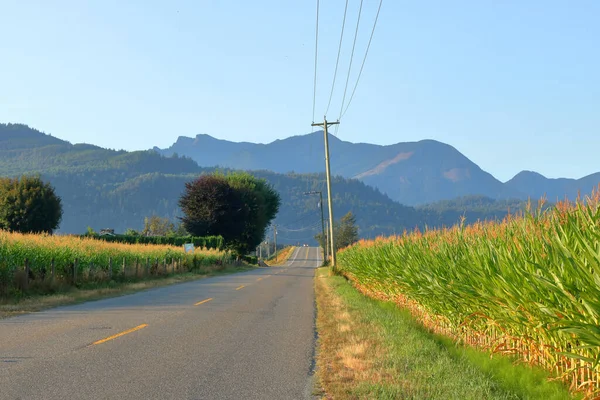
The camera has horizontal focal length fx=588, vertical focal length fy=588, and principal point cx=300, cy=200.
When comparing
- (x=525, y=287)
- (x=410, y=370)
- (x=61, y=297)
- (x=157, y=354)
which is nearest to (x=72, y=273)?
(x=61, y=297)

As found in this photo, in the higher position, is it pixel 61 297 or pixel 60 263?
pixel 60 263

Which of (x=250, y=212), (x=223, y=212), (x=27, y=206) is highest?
(x=27, y=206)

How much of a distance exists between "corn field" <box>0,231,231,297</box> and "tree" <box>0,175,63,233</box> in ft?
91.3

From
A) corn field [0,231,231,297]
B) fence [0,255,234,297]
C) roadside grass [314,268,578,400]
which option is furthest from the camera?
corn field [0,231,231,297]

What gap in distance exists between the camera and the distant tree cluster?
7175 centimetres

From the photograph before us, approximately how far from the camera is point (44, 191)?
60875 millimetres

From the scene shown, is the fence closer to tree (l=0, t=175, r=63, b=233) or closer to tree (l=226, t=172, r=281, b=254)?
tree (l=0, t=175, r=63, b=233)

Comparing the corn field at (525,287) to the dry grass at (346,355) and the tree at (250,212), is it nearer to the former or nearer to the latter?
the dry grass at (346,355)

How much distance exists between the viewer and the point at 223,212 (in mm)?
71562

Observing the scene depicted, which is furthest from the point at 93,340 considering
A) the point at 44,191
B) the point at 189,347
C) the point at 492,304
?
the point at 44,191

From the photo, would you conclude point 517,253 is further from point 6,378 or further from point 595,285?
point 6,378

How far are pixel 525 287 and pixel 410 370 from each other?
1.83 meters

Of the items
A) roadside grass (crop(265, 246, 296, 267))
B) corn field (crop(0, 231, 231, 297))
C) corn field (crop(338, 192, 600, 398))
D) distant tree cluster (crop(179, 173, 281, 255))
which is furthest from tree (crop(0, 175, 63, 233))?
corn field (crop(338, 192, 600, 398))

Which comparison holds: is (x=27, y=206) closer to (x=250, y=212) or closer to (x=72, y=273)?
(x=250, y=212)
